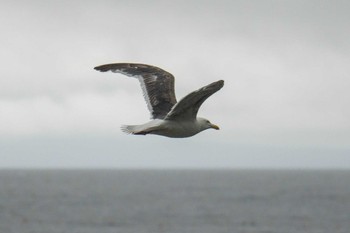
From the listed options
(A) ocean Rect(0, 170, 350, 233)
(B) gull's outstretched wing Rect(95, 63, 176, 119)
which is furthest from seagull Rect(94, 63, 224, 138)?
(A) ocean Rect(0, 170, 350, 233)

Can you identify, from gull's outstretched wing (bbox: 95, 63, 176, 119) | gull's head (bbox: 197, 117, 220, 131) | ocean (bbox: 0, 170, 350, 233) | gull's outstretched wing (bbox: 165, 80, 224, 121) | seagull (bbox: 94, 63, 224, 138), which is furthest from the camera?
ocean (bbox: 0, 170, 350, 233)

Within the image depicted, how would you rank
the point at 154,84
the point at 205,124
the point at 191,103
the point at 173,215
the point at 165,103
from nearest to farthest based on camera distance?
1. the point at 191,103
2. the point at 205,124
3. the point at 165,103
4. the point at 154,84
5. the point at 173,215

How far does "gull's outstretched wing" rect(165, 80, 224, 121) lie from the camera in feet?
48.3

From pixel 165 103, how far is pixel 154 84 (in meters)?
0.63

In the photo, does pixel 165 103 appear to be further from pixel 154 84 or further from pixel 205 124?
pixel 205 124

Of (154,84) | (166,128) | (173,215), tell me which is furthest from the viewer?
(173,215)

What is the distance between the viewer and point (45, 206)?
331 feet

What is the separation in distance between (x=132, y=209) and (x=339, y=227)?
105 ft

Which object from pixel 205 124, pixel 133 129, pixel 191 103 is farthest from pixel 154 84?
pixel 191 103

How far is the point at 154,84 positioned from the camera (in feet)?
60.4

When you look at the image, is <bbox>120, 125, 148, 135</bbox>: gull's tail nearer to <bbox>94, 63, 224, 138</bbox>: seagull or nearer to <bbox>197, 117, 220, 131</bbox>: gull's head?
<bbox>94, 63, 224, 138</bbox>: seagull

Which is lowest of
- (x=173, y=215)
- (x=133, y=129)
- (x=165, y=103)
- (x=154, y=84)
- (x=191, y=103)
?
(x=173, y=215)

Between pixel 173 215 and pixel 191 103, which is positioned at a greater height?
pixel 191 103

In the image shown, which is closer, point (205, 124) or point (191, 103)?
point (191, 103)
